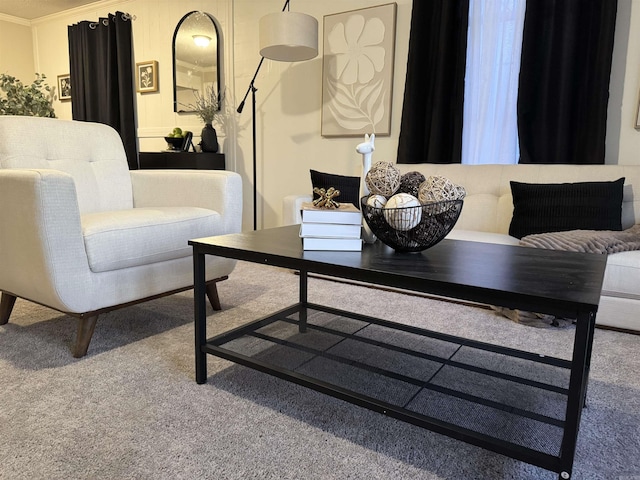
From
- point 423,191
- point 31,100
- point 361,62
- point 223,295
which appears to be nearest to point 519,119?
point 361,62

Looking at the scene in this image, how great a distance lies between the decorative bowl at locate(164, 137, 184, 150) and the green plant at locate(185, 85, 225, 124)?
0.86 feet

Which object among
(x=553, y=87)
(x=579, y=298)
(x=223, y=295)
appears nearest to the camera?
(x=579, y=298)

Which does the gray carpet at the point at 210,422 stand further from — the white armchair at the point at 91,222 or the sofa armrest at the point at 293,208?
the sofa armrest at the point at 293,208

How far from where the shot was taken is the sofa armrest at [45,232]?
1354mm

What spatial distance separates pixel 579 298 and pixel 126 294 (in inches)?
55.5

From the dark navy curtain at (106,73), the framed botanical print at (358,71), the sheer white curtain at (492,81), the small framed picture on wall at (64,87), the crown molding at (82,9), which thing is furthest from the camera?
the small framed picture on wall at (64,87)

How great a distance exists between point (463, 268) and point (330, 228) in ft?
1.15

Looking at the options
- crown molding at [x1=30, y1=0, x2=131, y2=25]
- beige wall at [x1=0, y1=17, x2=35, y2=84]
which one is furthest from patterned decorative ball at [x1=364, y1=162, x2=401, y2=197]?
beige wall at [x1=0, y1=17, x2=35, y2=84]

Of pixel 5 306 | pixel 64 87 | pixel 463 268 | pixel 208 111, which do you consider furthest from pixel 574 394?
pixel 64 87

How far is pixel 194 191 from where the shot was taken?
2.02 meters

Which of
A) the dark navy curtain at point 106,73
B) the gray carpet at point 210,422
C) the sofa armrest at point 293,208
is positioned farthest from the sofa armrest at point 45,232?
the dark navy curtain at point 106,73

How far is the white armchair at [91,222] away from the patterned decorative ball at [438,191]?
996 millimetres

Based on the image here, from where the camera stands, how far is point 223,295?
89.5 inches

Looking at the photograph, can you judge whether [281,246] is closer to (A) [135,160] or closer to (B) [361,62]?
(B) [361,62]
